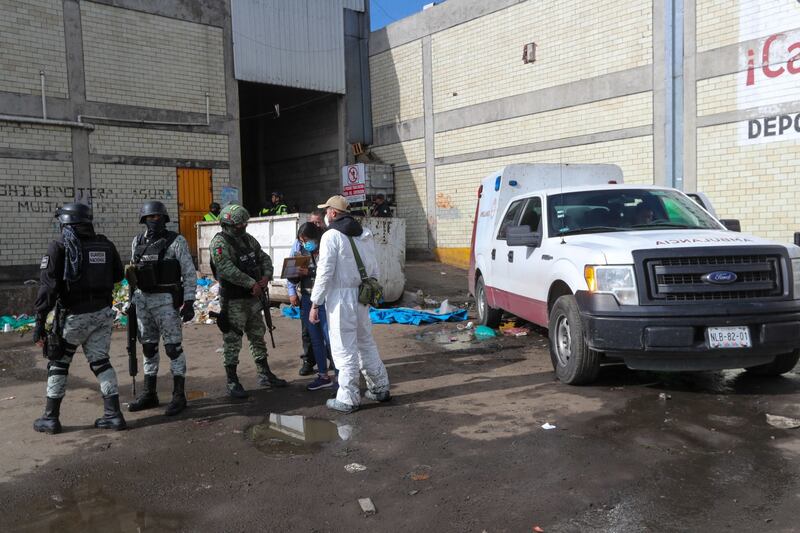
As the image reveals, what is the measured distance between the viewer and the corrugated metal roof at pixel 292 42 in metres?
17.3

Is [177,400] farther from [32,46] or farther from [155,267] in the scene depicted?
[32,46]

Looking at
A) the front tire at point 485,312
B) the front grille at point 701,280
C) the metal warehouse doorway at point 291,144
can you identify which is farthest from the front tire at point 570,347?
the metal warehouse doorway at point 291,144

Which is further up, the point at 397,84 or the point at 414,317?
the point at 397,84

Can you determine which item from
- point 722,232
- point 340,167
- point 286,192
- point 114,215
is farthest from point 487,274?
point 286,192

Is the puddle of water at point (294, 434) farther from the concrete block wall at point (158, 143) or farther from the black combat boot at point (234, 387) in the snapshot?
the concrete block wall at point (158, 143)

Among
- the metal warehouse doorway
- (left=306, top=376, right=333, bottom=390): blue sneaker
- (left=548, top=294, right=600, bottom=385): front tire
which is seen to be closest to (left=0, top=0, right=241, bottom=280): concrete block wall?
the metal warehouse doorway

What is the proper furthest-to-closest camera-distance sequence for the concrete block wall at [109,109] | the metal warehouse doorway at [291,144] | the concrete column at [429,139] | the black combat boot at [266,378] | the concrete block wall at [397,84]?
the metal warehouse doorway at [291,144] < the concrete block wall at [397,84] < the concrete column at [429,139] < the concrete block wall at [109,109] < the black combat boot at [266,378]

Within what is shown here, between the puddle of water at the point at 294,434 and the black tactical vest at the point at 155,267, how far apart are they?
1.50m

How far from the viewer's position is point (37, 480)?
4027mm

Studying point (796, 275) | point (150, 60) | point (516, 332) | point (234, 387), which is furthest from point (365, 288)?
point (150, 60)

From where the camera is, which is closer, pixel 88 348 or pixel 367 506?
pixel 367 506

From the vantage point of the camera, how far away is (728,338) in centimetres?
489

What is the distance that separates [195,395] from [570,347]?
3.61 m

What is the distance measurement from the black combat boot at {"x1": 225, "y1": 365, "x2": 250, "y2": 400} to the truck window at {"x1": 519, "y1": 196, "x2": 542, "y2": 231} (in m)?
3.42
